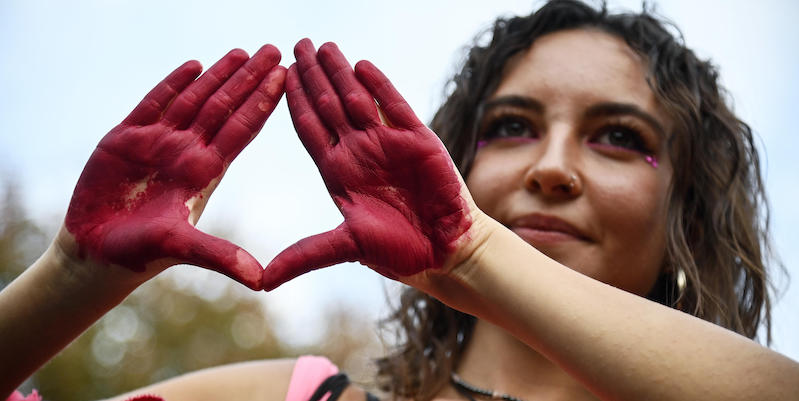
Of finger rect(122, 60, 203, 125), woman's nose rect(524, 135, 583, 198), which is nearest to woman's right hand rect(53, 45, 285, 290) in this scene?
finger rect(122, 60, 203, 125)

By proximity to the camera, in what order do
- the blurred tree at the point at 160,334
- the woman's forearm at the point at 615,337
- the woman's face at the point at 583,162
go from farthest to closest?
the blurred tree at the point at 160,334 < the woman's face at the point at 583,162 < the woman's forearm at the point at 615,337

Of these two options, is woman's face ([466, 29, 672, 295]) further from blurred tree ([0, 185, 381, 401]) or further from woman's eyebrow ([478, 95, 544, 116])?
blurred tree ([0, 185, 381, 401])

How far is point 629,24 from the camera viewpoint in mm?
2572

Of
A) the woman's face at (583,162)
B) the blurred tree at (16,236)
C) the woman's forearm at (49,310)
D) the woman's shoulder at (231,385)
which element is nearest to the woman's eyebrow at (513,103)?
the woman's face at (583,162)

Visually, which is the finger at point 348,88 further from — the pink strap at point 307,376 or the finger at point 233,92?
the pink strap at point 307,376

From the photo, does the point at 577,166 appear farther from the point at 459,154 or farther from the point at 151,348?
the point at 151,348

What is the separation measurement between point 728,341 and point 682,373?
128 millimetres

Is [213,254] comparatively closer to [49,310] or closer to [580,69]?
[49,310]

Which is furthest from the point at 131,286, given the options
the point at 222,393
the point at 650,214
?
the point at 650,214

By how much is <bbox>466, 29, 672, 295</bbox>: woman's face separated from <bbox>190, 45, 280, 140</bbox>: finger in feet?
2.98

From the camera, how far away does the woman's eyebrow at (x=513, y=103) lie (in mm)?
2326

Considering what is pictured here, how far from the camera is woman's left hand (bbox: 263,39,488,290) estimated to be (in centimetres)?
144

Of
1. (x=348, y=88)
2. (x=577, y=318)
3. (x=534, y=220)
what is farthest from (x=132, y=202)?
(x=534, y=220)

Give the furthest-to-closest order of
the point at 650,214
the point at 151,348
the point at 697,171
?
the point at 151,348 < the point at 697,171 < the point at 650,214
